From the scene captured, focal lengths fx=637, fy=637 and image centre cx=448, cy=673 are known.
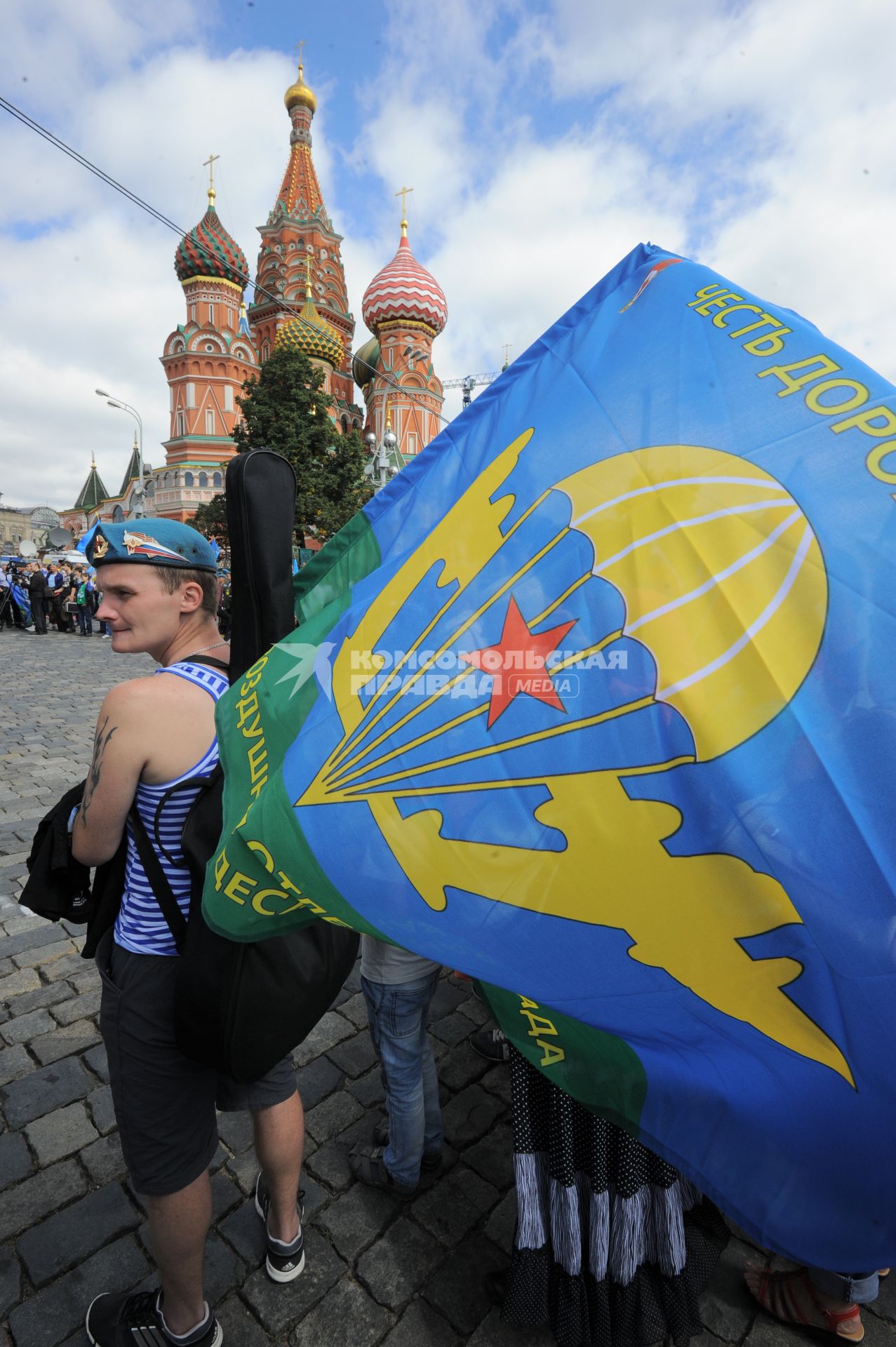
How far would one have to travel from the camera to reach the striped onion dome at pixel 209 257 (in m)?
37.4

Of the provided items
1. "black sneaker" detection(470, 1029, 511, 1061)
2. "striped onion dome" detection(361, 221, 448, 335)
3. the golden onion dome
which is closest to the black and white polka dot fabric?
"black sneaker" detection(470, 1029, 511, 1061)

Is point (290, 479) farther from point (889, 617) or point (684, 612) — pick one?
point (889, 617)

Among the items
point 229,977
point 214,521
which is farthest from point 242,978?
point 214,521

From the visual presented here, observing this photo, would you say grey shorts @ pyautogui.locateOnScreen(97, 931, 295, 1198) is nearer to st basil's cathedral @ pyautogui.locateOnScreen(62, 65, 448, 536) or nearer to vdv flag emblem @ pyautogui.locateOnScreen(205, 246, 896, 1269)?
vdv flag emblem @ pyautogui.locateOnScreen(205, 246, 896, 1269)

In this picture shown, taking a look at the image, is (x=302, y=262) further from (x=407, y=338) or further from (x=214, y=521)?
(x=214, y=521)

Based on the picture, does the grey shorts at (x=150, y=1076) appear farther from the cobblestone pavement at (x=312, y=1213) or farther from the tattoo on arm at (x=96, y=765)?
the cobblestone pavement at (x=312, y=1213)

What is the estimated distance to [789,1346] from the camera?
1776 millimetres

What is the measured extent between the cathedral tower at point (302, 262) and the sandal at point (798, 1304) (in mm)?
44498

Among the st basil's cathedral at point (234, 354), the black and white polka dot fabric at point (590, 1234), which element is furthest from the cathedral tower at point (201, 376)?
the black and white polka dot fabric at point (590, 1234)

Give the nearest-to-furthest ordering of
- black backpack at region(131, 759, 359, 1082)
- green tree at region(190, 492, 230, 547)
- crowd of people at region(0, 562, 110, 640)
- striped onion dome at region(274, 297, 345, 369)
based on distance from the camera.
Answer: black backpack at region(131, 759, 359, 1082) → crowd of people at region(0, 562, 110, 640) → green tree at region(190, 492, 230, 547) → striped onion dome at region(274, 297, 345, 369)

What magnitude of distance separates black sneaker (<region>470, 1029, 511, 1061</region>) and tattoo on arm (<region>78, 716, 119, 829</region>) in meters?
2.13

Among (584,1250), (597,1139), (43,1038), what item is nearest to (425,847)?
(597,1139)

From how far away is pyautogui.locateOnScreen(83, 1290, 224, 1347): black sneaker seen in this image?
67.3 inches

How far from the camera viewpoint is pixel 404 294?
3766 cm
